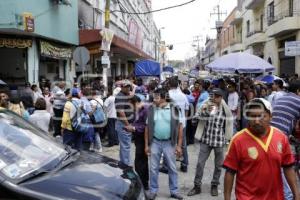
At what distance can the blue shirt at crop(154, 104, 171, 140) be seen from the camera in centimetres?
641

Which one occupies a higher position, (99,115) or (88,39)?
(88,39)

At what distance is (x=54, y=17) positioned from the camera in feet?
53.5

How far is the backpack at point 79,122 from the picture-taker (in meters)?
8.14

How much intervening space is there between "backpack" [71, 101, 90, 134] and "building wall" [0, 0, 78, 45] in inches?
223

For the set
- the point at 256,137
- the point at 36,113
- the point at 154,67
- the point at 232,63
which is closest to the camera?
the point at 256,137

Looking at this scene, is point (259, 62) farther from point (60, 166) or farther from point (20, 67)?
point (60, 166)

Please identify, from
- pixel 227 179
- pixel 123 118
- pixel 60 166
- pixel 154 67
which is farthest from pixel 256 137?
pixel 154 67

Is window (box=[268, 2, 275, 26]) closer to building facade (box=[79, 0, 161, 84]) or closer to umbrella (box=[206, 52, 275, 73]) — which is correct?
building facade (box=[79, 0, 161, 84])

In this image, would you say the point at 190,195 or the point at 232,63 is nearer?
the point at 190,195

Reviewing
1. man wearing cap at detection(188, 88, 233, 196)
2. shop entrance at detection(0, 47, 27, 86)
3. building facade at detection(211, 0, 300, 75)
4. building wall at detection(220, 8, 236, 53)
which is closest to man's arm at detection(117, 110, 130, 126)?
man wearing cap at detection(188, 88, 233, 196)

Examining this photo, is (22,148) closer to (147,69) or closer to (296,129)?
(296,129)

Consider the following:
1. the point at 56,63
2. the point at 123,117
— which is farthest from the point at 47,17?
the point at 123,117

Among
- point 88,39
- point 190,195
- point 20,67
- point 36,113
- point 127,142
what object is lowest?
point 190,195

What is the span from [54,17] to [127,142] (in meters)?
9.86
